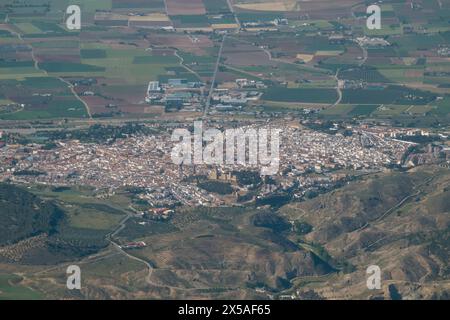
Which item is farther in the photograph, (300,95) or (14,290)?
(300,95)

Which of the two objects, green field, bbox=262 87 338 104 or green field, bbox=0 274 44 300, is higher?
green field, bbox=262 87 338 104

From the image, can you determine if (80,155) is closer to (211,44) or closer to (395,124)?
(395,124)

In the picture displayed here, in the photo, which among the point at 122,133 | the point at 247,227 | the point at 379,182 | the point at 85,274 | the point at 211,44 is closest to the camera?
the point at 85,274

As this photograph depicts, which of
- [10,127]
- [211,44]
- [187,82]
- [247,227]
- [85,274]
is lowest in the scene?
[85,274]

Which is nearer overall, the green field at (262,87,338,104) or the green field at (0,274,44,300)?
the green field at (0,274,44,300)

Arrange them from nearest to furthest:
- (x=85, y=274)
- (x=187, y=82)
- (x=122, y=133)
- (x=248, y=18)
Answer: (x=85, y=274), (x=122, y=133), (x=187, y=82), (x=248, y=18)

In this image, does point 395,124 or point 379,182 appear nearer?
point 379,182

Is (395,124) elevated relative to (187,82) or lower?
lower

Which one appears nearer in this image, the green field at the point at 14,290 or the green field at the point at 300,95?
the green field at the point at 14,290

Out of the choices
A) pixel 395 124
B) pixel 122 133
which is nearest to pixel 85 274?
pixel 122 133

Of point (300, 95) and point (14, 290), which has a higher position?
point (300, 95)

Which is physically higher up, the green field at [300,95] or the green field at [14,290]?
the green field at [300,95]
